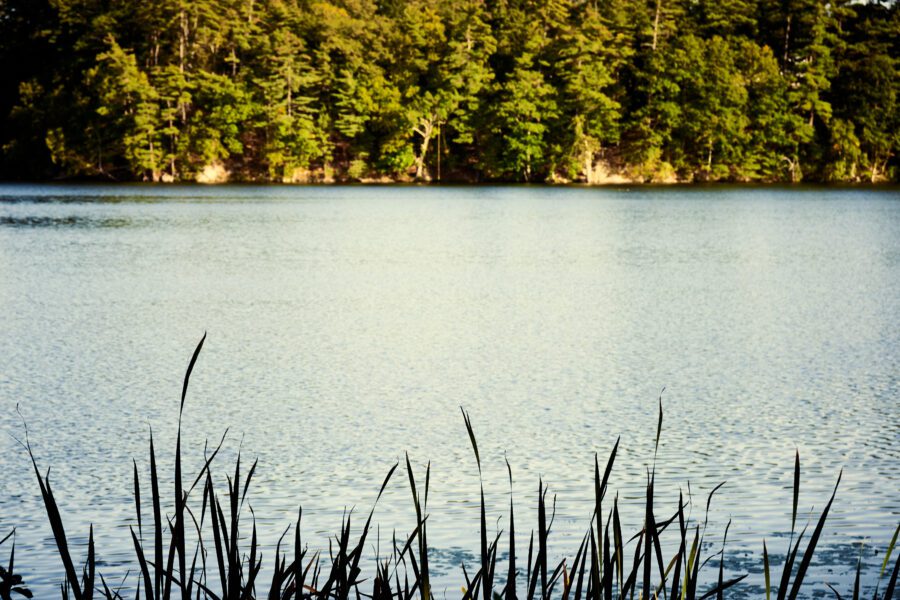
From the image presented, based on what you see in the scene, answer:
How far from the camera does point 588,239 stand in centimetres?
1972

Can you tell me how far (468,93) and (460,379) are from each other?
157 feet

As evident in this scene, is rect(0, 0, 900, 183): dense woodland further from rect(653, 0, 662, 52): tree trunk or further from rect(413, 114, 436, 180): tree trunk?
rect(653, 0, 662, 52): tree trunk

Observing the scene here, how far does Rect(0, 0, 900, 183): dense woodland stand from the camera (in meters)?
52.0

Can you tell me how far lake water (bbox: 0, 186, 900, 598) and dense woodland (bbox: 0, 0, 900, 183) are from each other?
35417 millimetres

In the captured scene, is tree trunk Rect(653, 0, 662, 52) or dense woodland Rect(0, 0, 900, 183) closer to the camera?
dense woodland Rect(0, 0, 900, 183)

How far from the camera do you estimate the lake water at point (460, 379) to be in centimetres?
444

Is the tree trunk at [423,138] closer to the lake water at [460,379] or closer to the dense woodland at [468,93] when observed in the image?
the dense woodland at [468,93]

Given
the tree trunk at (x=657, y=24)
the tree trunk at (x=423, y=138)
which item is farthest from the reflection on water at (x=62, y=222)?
the tree trunk at (x=657, y=24)

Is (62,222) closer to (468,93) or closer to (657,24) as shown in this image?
(468,93)

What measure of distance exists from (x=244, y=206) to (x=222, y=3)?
2606cm

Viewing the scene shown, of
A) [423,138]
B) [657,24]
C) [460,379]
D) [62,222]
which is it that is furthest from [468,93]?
[460,379]

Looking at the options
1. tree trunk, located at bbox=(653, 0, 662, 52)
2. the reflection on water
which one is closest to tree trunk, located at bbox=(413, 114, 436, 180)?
tree trunk, located at bbox=(653, 0, 662, 52)

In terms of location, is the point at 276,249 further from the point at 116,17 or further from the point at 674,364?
the point at 116,17

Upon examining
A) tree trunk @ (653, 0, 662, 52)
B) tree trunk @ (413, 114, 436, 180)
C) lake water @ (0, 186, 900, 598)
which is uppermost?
tree trunk @ (653, 0, 662, 52)
